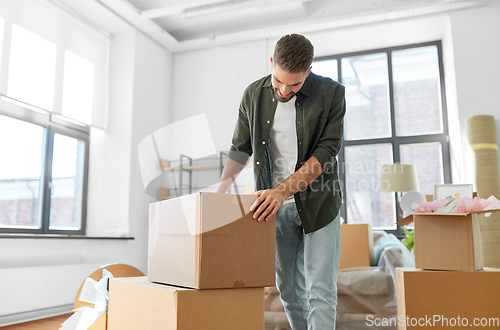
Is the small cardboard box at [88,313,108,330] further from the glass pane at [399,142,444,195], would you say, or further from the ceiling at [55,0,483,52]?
the glass pane at [399,142,444,195]

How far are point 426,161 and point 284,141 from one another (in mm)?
3490

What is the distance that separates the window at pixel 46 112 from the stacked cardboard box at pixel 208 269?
8.95 ft

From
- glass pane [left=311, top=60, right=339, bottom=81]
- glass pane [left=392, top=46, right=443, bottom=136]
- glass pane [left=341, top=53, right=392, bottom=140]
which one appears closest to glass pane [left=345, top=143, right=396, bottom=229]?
glass pane [left=341, top=53, right=392, bottom=140]

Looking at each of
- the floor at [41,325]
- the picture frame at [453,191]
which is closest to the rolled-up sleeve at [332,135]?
the picture frame at [453,191]

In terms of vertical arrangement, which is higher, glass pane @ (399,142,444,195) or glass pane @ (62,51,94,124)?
glass pane @ (62,51,94,124)

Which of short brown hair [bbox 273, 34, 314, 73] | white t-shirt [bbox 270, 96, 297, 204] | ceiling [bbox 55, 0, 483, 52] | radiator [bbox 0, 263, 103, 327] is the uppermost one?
ceiling [bbox 55, 0, 483, 52]

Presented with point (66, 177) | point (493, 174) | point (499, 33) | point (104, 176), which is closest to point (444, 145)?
point (493, 174)

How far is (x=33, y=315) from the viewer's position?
10.3 ft

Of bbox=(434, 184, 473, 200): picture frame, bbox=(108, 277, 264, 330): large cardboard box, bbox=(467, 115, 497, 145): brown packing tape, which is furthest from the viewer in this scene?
bbox=(467, 115, 497, 145): brown packing tape

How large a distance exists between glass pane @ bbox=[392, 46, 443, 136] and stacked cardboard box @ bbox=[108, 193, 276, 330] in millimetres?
3841

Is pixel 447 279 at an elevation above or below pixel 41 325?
above

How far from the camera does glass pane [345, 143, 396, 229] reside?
4.54 m

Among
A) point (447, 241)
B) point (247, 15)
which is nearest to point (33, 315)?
point (447, 241)

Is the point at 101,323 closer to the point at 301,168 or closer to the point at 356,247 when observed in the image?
the point at 301,168
